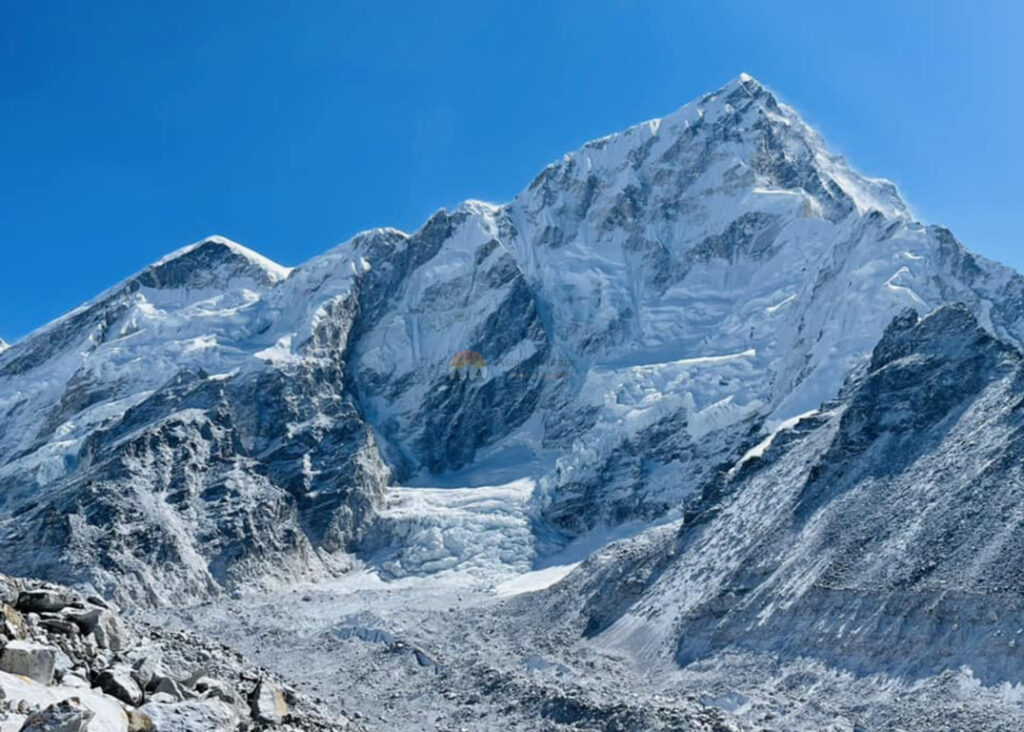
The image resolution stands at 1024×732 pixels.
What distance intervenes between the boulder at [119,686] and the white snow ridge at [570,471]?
0.82 feet

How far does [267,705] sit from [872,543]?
1925 inches

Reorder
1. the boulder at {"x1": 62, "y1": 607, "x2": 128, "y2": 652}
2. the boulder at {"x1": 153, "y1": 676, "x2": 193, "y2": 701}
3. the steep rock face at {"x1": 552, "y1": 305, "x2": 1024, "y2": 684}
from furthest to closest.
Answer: the steep rock face at {"x1": 552, "y1": 305, "x2": 1024, "y2": 684}
the boulder at {"x1": 62, "y1": 607, "x2": 128, "y2": 652}
the boulder at {"x1": 153, "y1": 676, "x2": 193, "y2": 701}

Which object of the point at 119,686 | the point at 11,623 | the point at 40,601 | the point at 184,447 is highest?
the point at 184,447

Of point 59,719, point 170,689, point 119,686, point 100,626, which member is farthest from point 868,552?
point 59,719

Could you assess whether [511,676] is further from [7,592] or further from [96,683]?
[96,683]

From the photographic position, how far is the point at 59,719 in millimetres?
16359

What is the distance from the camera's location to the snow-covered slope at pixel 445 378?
11800 cm

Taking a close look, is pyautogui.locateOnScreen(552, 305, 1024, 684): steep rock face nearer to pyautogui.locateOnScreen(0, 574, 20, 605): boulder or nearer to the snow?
pyautogui.locateOnScreen(0, 574, 20, 605): boulder

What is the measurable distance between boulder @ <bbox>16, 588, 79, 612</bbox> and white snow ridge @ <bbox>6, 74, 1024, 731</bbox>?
337mm

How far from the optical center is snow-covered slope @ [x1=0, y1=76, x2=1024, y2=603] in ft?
387

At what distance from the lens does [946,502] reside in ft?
210

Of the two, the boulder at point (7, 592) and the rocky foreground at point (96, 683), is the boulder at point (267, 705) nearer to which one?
the rocky foreground at point (96, 683)

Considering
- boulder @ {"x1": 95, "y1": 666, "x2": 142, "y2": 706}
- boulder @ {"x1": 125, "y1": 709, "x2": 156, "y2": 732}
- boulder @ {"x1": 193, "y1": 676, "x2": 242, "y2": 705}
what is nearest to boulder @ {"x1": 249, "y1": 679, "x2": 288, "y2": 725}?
boulder @ {"x1": 193, "y1": 676, "x2": 242, "y2": 705}

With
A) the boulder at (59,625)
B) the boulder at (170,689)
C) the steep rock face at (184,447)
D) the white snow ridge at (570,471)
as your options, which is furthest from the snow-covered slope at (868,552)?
the steep rock face at (184,447)
